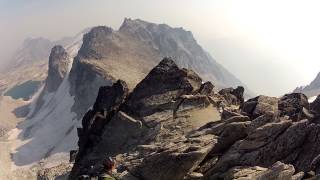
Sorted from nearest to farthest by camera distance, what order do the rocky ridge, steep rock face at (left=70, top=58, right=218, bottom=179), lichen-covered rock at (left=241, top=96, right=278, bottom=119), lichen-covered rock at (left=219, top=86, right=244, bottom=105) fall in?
1. the rocky ridge
2. steep rock face at (left=70, top=58, right=218, bottom=179)
3. lichen-covered rock at (left=241, top=96, right=278, bottom=119)
4. lichen-covered rock at (left=219, top=86, right=244, bottom=105)

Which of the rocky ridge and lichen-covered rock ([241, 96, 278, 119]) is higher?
lichen-covered rock ([241, 96, 278, 119])

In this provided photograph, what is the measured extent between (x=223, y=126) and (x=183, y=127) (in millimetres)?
7863

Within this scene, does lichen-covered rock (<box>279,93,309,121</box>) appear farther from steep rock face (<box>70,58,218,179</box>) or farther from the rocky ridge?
steep rock face (<box>70,58,218,179</box>)

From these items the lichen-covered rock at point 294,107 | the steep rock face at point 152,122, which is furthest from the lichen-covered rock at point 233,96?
the lichen-covered rock at point 294,107

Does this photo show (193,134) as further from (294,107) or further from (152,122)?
(294,107)

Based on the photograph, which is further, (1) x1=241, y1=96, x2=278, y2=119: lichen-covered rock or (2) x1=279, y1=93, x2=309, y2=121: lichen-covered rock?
(2) x1=279, y1=93, x2=309, y2=121: lichen-covered rock

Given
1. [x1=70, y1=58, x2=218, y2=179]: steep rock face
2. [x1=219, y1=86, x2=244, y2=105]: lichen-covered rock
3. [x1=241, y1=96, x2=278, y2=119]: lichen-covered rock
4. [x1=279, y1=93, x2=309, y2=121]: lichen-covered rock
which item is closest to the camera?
[x1=70, y1=58, x2=218, y2=179]: steep rock face

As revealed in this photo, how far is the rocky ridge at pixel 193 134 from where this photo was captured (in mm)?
39656

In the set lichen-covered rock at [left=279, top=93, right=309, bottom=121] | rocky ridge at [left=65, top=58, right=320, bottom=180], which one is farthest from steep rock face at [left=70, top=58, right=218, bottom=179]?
lichen-covered rock at [left=279, top=93, right=309, bottom=121]

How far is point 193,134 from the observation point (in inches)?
1820

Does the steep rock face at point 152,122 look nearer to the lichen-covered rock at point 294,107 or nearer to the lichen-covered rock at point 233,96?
the lichen-covered rock at point 233,96

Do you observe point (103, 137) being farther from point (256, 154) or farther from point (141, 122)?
point (256, 154)

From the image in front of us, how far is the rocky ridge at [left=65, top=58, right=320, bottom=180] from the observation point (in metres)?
39.7

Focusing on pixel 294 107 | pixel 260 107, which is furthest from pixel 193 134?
pixel 294 107
